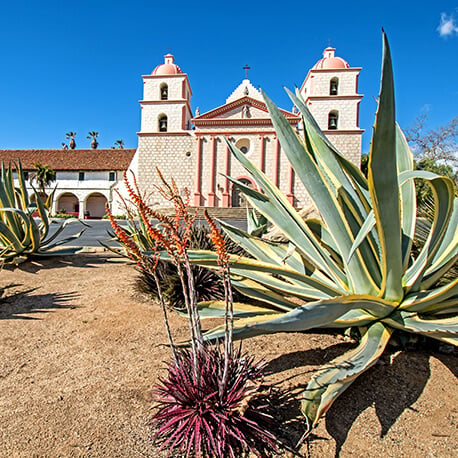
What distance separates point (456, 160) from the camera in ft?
65.6

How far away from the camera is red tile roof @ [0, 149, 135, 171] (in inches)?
1174

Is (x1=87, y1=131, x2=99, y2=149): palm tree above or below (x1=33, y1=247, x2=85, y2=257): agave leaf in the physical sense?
above

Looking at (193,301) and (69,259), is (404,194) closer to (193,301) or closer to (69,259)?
(193,301)

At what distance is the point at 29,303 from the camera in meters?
2.69

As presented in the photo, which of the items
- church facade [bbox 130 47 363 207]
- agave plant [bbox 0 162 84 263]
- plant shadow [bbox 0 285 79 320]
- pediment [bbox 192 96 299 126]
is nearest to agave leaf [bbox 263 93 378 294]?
plant shadow [bbox 0 285 79 320]

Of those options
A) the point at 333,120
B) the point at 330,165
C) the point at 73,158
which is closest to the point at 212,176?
the point at 333,120

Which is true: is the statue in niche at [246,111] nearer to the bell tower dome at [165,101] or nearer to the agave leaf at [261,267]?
the bell tower dome at [165,101]

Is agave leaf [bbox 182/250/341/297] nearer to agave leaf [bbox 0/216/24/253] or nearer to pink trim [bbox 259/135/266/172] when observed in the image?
agave leaf [bbox 0/216/24/253]

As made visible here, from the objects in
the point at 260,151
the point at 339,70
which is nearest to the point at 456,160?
the point at 339,70

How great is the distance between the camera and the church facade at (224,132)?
24016 mm

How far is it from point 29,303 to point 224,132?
2394 centimetres

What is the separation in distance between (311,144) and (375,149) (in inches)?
29.1

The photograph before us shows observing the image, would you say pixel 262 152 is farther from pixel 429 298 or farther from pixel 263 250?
pixel 429 298

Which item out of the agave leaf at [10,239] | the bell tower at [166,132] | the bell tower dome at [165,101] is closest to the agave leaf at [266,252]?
the agave leaf at [10,239]
